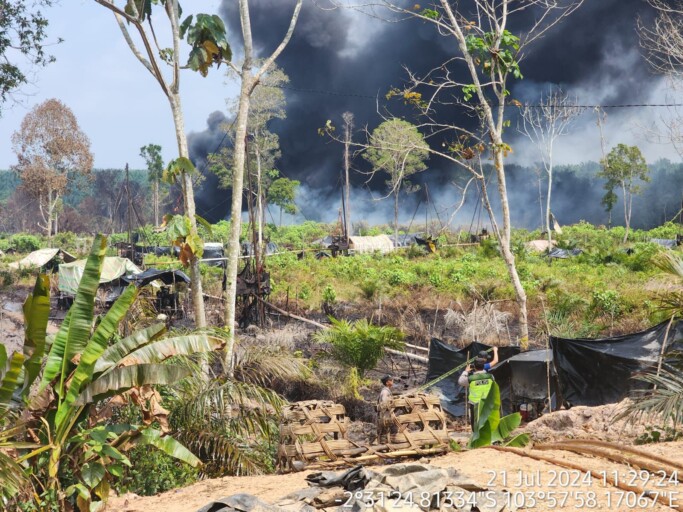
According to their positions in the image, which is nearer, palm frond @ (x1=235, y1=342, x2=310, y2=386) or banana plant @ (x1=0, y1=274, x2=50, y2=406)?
banana plant @ (x1=0, y1=274, x2=50, y2=406)

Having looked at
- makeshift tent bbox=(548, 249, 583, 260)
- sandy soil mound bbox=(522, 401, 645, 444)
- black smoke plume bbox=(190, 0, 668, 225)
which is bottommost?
sandy soil mound bbox=(522, 401, 645, 444)

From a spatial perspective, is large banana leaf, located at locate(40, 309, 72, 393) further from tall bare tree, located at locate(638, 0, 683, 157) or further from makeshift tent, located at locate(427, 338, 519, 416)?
tall bare tree, located at locate(638, 0, 683, 157)

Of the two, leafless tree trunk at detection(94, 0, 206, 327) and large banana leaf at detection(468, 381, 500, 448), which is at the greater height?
leafless tree trunk at detection(94, 0, 206, 327)

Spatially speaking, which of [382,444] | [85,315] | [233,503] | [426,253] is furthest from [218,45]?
[426,253]

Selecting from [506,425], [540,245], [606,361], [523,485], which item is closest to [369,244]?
[540,245]

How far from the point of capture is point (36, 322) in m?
7.08

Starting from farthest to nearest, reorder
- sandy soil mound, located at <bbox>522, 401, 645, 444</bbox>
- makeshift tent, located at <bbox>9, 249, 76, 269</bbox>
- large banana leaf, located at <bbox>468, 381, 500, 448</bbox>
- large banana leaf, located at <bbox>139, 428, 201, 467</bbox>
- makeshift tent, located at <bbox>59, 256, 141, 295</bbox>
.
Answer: makeshift tent, located at <bbox>9, 249, 76, 269</bbox>, makeshift tent, located at <bbox>59, 256, 141, 295</bbox>, sandy soil mound, located at <bbox>522, 401, 645, 444</bbox>, large banana leaf, located at <bbox>468, 381, 500, 448</bbox>, large banana leaf, located at <bbox>139, 428, 201, 467</bbox>

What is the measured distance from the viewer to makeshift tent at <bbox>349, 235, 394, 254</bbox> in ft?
126

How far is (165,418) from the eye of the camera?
8.30m

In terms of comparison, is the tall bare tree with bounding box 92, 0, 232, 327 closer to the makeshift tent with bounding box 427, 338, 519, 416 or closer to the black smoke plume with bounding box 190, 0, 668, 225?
the makeshift tent with bounding box 427, 338, 519, 416

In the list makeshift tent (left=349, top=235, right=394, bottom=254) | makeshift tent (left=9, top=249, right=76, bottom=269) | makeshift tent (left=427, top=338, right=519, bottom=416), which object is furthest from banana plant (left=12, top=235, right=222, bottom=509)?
makeshift tent (left=349, top=235, right=394, bottom=254)

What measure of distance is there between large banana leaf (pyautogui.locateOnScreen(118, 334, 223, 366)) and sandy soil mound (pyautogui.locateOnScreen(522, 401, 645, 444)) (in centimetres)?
483

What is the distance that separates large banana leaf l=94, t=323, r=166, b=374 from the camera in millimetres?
7449

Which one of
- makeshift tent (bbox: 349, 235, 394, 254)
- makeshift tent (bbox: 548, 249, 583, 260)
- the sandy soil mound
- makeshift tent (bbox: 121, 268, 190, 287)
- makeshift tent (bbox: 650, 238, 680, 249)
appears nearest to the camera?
the sandy soil mound
